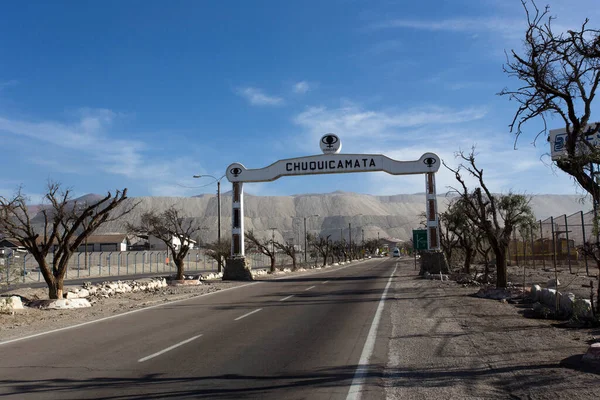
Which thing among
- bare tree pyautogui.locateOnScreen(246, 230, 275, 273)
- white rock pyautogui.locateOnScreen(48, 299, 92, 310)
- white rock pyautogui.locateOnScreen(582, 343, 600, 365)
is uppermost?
bare tree pyautogui.locateOnScreen(246, 230, 275, 273)

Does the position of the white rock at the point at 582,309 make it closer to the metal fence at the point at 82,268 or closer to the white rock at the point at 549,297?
the white rock at the point at 549,297

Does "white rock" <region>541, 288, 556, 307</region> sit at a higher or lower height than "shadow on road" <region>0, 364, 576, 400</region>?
higher

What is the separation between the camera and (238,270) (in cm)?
3647

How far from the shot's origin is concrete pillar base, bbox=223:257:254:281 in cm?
3644

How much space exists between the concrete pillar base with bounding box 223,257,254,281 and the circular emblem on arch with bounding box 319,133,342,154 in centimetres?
937

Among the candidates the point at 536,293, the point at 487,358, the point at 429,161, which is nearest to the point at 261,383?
the point at 487,358

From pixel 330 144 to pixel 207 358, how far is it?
28077mm

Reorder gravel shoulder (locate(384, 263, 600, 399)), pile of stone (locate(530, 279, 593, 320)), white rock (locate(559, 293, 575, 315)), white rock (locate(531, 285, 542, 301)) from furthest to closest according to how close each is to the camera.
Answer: white rock (locate(531, 285, 542, 301)), white rock (locate(559, 293, 575, 315)), pile of stone (locate(530, 279, 593, 320)), gravel shoulder (locate(384, 263, 600, 399))

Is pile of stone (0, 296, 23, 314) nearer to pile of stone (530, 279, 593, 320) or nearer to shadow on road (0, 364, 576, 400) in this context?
shadow on road (0, 364, 576, 400)

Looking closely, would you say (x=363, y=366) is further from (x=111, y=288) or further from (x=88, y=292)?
(x=111, y=288)

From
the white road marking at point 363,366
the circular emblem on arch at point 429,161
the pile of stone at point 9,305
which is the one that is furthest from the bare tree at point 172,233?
the white road marking at point 363,366

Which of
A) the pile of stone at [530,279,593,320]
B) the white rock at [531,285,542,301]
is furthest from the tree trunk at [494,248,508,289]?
the white rock at [531,285,542,301]

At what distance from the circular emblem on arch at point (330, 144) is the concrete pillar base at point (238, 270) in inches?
369

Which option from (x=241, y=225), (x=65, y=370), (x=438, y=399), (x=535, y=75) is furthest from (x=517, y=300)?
(x=241, y=225)
